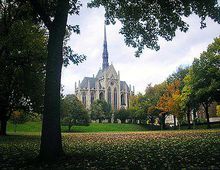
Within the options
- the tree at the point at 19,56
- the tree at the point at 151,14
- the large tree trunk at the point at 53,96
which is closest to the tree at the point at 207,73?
the tree at the point at 19,56

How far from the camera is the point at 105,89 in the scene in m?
161

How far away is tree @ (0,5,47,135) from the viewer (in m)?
24.9

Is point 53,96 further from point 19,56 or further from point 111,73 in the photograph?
point 111,73

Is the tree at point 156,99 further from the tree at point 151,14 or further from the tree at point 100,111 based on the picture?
the tree at point 151,14

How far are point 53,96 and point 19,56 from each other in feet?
60.2

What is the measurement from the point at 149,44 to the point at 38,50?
14.6 meters

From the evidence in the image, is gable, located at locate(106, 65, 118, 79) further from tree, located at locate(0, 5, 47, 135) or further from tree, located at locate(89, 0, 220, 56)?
tree, located at locate(89, 0, 220, 56)

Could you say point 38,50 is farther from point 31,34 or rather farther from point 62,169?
point 62,169

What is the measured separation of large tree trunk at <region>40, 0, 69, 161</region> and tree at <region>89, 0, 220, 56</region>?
507 cm

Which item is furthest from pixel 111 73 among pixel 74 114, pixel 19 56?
pixel 19 56

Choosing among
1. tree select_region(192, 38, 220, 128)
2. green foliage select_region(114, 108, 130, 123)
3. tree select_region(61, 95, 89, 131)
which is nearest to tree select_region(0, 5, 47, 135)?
tree select_region(192, 38, 220, 128)

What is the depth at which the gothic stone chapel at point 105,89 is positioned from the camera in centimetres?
15838

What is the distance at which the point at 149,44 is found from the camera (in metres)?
17.8

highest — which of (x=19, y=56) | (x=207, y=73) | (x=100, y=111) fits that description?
(x=207, y=73)
